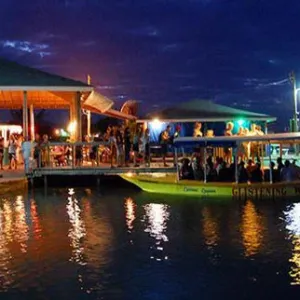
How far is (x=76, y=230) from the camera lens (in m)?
17.3

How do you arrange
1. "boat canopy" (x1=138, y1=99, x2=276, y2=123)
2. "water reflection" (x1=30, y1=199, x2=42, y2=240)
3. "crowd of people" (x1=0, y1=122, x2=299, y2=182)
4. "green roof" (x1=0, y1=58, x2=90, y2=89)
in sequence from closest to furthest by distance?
"water reflection" (x1=30, y1=199, x2=42, y2=240)
"crowd of people" (x1=0, y1=122, x2=299, y2=182)
"green roof" (x1=0, y1=58, x2=90, y2=89)
"boat canopy" (x1=138, y1=99, x2=276, y2=123)

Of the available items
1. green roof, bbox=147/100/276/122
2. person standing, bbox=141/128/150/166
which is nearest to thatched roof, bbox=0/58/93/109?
person standing, bbox=141/128/150/166

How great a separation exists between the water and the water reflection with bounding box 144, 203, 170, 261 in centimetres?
3

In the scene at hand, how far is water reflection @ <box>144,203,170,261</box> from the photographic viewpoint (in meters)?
14.3

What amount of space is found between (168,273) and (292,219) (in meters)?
7.45

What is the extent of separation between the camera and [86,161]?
32531 mm

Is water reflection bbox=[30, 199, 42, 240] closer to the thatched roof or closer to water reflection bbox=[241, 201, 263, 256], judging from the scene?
water reflection bbox=[241, 201, 263, 256]

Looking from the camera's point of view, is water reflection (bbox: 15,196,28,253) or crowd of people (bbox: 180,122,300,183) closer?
water reflection (bbox: 15,196,28,253)

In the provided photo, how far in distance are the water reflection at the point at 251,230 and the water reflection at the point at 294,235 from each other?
80 cm

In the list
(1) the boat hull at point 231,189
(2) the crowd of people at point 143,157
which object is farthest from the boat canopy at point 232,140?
(1) the boat hull at point 231,189

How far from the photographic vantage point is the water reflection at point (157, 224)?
46.8ft

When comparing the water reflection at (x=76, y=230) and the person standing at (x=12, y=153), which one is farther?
the person standing at (x=12, y=153)

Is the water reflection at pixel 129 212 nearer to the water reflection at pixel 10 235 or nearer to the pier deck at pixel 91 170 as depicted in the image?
the water reflection at pixel 10 235

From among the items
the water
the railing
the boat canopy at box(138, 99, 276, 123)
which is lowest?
the water
